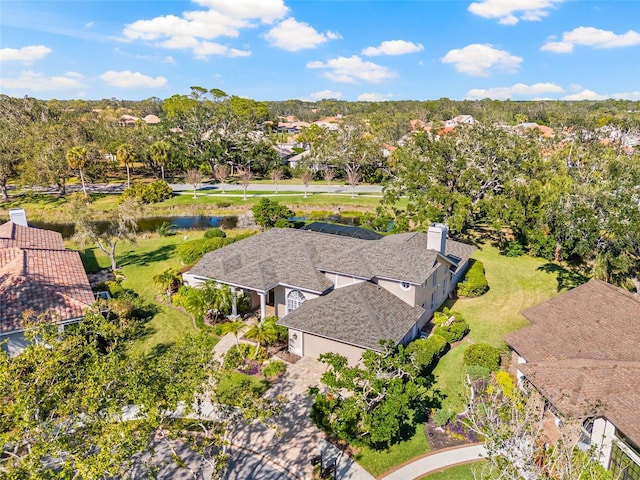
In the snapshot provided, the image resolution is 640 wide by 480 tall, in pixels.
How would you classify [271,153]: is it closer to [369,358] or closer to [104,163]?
[104,163]

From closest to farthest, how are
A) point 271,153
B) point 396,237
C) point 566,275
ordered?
A: point 396,237, point 566,275, point 271,153

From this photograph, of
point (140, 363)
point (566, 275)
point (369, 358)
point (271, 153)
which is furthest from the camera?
point (271, 153)

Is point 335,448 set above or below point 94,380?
below

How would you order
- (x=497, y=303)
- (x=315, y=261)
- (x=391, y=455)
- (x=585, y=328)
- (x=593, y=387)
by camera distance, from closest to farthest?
(x=593, y=387) → (x=391, y=455) → (x=585, y=328) → (x=315, y=261) → (x=497, y=303)

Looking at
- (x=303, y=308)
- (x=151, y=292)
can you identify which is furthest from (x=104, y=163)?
(x=303, y=308)

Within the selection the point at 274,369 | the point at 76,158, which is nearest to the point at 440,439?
the point at 274,369

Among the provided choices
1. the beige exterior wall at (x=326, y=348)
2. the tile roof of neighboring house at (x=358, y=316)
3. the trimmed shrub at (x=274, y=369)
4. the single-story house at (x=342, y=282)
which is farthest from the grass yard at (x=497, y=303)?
the trimmed shrub at (x=274, y=369)

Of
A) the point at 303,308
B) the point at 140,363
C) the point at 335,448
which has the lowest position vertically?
the point at 335,448

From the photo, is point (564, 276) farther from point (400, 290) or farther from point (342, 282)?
point (342, 282)
